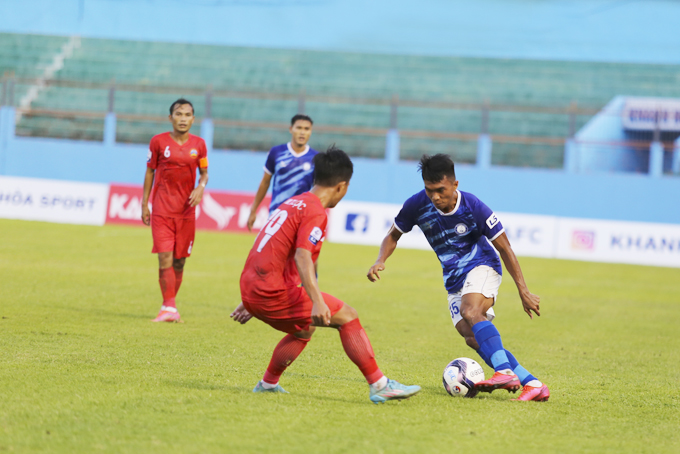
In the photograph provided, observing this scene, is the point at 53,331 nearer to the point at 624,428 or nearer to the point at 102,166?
the point at 624,428

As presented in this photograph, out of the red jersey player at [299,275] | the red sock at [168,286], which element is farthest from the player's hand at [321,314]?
the red sock at [168,286]

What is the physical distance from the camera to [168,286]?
861 centimetres

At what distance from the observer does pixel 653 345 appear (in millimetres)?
8820

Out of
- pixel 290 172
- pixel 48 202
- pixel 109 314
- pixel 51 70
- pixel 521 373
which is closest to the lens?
pixel 521 373

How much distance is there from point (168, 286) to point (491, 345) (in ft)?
13.7

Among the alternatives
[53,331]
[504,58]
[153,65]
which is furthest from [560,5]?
[53,331]

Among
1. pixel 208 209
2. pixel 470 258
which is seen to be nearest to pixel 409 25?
pixel 208 209

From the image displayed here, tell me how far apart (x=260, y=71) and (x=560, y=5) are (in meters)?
13.2

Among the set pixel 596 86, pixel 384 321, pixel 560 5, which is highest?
pixel 560 5

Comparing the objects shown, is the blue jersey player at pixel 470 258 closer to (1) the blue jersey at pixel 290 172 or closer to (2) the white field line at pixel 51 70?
(1) the blue jersey at pixel 290 172

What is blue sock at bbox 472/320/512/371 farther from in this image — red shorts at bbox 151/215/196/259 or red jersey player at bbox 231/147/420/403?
red shorts at bbox 151/215/196/259

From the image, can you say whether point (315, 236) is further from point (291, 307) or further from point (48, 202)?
point (48, 202)

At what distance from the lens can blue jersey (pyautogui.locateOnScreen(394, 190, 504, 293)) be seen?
5789 mm

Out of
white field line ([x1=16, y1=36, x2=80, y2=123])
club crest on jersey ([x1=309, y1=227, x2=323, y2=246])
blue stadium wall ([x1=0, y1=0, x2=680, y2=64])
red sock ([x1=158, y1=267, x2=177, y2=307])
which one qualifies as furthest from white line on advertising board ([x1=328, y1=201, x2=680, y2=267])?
blue stadium wall ([x1=0, y1=0, x2=680, y2=64])
